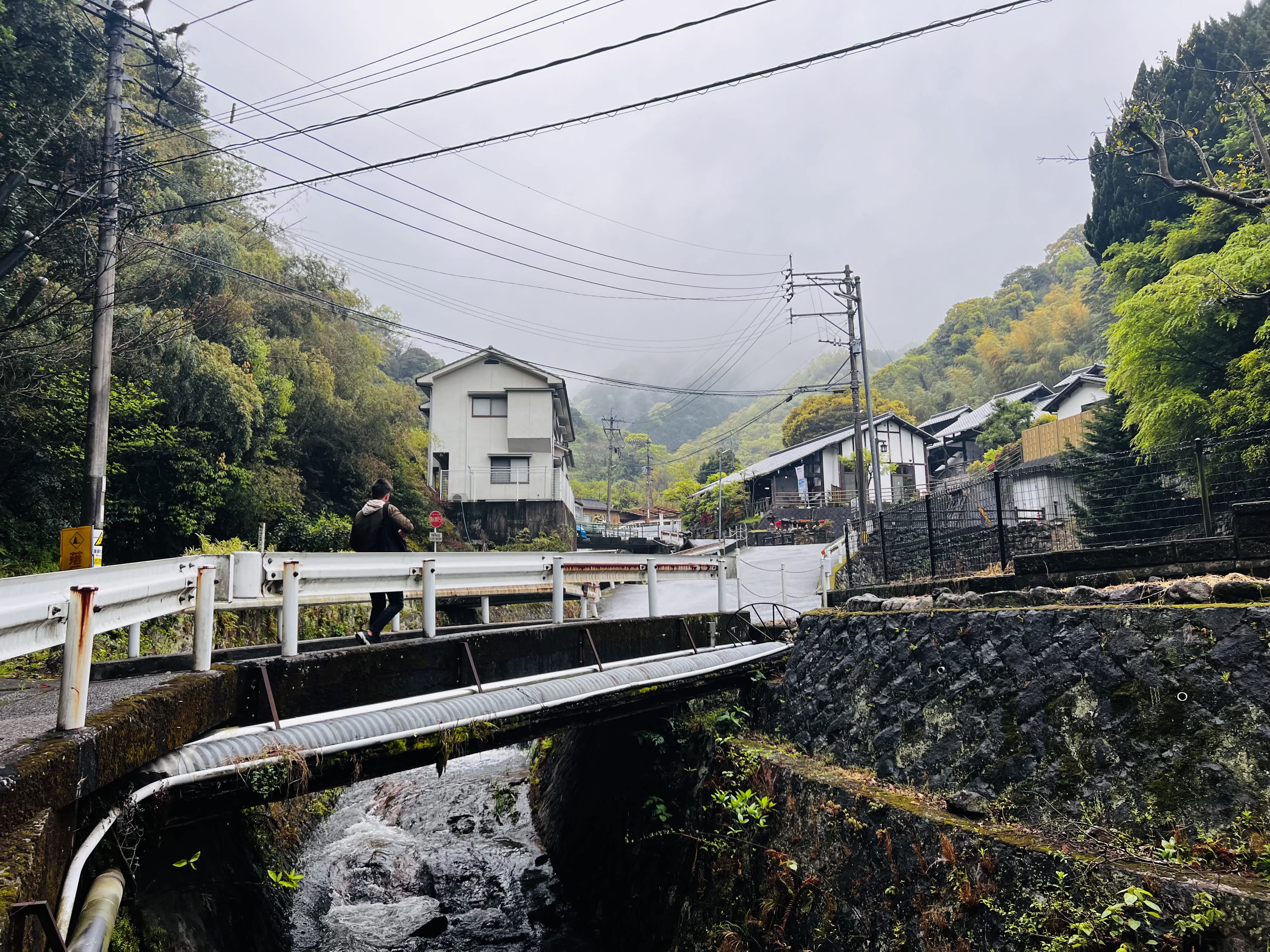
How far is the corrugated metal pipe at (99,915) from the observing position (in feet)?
8.79

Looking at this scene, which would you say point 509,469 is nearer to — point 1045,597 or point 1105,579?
point 1105,579

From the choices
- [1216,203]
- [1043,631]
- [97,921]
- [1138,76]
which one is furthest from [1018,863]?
Answer: [1138,76]

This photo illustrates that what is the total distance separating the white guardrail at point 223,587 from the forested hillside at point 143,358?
29.5 feet

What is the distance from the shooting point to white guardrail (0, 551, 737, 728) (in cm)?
319

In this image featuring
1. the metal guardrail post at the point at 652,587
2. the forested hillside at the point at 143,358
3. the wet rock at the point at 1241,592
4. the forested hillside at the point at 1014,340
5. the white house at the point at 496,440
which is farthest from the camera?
the forested hillside at the point at 1014,340

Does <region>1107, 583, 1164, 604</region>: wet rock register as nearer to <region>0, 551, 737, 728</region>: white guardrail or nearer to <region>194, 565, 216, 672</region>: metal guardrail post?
<region>0, 551, 737, 728</region>: white guardrail

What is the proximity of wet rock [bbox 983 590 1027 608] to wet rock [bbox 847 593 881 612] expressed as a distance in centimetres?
159

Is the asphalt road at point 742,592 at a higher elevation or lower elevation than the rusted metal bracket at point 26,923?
lower

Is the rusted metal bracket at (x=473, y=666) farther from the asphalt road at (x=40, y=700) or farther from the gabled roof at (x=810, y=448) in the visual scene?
the gabled roof at (x=810, y=448)

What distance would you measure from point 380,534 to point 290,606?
6.66ft

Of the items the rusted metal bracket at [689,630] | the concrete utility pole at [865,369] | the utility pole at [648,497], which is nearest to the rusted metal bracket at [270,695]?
the rusted metal bracket at [689,630]

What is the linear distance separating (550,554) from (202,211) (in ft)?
73.8

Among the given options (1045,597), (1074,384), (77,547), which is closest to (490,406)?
(1074,384)

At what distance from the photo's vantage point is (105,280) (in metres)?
11.3
